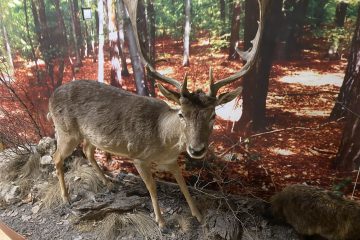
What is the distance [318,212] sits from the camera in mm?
2600

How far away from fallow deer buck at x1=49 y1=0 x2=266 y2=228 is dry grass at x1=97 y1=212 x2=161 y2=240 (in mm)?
104

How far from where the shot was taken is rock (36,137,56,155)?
4.21 meters

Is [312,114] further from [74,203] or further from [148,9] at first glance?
[74,203]

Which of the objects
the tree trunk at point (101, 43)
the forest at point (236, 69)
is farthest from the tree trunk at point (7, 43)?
the tree trunk at point (101, 43)

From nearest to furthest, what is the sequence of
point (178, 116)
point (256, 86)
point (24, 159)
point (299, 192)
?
point (178, 116)
point (299, 192)
point (256, 86)
point (24, 159)

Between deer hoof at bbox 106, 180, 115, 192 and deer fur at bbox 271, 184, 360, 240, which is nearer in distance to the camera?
deer fur at bbox 271, 184, 360, 240

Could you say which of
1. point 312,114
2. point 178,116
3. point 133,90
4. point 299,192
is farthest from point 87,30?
point 299,192

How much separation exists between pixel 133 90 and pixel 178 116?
3.88 ft

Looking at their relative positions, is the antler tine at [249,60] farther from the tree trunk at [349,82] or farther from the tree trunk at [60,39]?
the tree trunk at [60,39]

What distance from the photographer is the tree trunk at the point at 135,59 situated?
3.32 meters

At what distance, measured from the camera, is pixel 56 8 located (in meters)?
3.82

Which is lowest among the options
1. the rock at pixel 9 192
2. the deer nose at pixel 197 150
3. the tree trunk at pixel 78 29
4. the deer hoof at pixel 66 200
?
the rock at pixel 9 192

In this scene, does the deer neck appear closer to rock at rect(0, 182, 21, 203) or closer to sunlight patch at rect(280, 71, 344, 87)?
sunlight patch at rect(280, 71, 344, 87)

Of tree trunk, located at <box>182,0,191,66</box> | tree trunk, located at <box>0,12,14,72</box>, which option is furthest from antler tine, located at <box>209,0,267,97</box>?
tree trunk, located at <box>0,12,14,72</box>
